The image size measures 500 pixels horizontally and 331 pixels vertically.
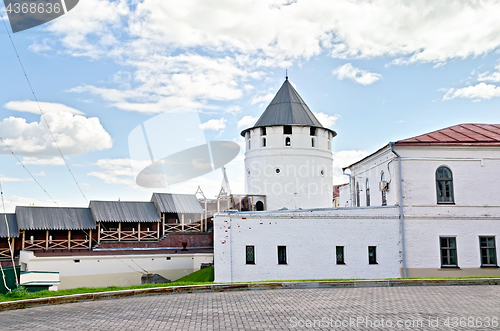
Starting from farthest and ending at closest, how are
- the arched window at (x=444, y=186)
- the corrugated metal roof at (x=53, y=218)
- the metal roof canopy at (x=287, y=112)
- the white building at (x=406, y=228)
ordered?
1. the metal roof canopy at (x=287, y=112)
2. the corrugated metal roof at (x=53, y=218)
3. the arched window at (x=444, y=186)
4. the white building at (x=406, y=228)

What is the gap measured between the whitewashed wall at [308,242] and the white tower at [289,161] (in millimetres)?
13161

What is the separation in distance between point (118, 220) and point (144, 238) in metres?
1.88

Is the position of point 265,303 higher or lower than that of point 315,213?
lower

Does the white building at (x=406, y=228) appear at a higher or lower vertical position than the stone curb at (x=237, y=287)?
higher

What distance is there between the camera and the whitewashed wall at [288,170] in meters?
30.9

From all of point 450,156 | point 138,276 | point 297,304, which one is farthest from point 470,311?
point 138,276

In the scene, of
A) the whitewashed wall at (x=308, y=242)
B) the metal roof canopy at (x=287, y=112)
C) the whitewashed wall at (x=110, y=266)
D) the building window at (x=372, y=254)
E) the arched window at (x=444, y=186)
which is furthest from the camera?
the metal roof canopy at (x=287, y=112)

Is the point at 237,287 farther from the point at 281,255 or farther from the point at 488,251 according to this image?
the point at 488,251

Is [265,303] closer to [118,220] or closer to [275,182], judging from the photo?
[118,220]

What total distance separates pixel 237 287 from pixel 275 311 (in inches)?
124

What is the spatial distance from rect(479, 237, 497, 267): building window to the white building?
0.12 feet

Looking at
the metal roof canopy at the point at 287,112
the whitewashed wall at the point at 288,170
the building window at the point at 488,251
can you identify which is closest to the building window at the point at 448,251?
the building window at the point at 488,251

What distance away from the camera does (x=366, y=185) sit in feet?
70.2

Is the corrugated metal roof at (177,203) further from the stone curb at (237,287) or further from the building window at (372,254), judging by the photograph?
the stone curb at (237,287)
